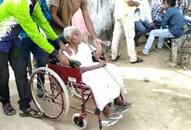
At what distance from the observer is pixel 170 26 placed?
26.8 ft

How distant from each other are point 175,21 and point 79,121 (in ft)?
13.4

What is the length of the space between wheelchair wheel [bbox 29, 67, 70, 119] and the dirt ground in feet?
0.62

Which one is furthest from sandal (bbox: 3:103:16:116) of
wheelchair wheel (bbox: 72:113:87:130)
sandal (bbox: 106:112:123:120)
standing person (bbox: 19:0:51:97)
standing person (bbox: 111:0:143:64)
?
standing person (bbox: 111:0:143:64)

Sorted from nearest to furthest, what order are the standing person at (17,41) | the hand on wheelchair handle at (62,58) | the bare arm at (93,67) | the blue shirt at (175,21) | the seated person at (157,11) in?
1. the standing person at (17,41)
2. the hand on wheelchair handle at (62,58)
3. the bare arm at (93,67)
4. the blue shirt at (175,21)
5. the seated person at (157,11)

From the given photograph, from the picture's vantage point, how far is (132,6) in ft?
25.4

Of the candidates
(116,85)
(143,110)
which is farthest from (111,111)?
(143,110)

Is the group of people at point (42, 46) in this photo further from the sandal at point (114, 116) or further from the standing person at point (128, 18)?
the standing person at point (128, 18)

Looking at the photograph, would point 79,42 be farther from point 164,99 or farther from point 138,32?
point 138,32

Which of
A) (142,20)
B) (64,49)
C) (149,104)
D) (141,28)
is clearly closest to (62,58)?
(64,49)

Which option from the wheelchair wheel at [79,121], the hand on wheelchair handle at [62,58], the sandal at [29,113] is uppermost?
the hand on wheelchair handle at [62,58]

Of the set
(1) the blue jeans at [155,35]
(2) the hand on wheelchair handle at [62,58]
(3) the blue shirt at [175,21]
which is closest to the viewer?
(2) the hand on wheelchair handle at [62,58]

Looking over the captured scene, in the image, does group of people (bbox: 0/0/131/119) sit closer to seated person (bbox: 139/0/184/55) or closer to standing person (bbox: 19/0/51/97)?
standing person (bbox: 19/0/51/97)

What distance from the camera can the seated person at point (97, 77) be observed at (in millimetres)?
4520

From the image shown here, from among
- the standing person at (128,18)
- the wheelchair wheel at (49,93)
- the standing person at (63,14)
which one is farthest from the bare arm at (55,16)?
the standing person at (128,18)
